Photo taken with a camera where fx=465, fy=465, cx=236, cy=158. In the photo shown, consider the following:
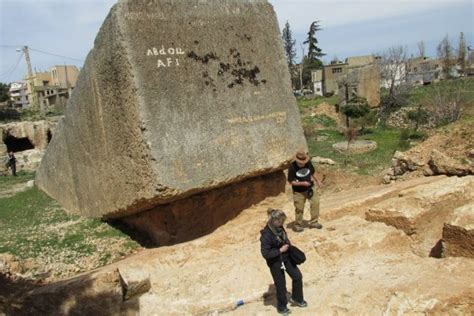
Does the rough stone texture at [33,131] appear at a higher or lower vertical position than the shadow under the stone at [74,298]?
higher

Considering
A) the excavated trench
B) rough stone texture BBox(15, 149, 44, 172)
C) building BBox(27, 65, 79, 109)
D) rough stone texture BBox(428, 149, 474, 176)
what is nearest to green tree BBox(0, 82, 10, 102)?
building BBox(27, 65, 79, 109)

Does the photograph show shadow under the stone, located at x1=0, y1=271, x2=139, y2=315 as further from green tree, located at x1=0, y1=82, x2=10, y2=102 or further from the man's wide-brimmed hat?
green tree, located at x1=0, y1=82, x2=10, y2=102

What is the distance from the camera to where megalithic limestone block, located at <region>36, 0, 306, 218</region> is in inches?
259

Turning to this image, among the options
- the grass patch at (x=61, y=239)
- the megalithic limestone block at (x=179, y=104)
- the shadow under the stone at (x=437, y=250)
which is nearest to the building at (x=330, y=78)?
the megalithic limestone block at (x=179, y=104)

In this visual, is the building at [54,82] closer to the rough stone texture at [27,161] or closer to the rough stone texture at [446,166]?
the rough stone texture at [27,161]

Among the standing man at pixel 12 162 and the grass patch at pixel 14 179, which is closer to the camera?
the grass patch at pixel 14 179

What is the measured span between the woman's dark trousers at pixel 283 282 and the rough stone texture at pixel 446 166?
4919mm

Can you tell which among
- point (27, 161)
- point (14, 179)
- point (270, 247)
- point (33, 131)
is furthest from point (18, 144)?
point (270, 247)

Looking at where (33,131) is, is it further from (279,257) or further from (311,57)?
(311,57)

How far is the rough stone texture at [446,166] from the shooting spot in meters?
8.10

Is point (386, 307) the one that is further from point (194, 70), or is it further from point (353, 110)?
point (353, 110)

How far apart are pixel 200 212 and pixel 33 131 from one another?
35.9 feet

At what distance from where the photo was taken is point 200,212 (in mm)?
7938

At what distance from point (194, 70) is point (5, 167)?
10.5m
